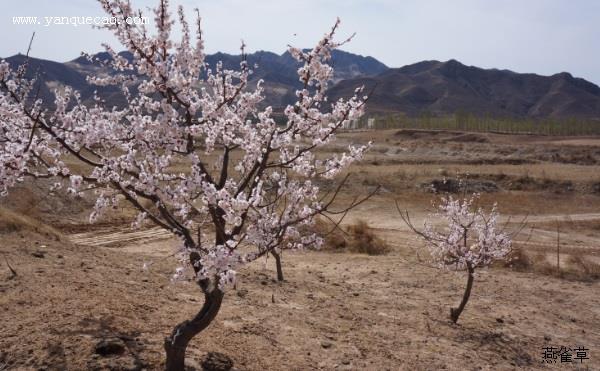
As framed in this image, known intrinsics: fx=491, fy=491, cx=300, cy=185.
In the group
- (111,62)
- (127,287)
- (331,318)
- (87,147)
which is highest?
(111,62)

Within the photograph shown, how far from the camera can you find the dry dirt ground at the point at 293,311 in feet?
22.1

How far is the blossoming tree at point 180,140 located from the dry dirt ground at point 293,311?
0.86 metres

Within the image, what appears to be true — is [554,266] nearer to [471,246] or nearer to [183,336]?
[471,246]

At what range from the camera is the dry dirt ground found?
6738 millimetres

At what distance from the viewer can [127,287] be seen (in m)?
Result: 9.19

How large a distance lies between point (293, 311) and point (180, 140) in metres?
5.22

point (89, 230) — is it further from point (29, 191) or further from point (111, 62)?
point (111, 62)

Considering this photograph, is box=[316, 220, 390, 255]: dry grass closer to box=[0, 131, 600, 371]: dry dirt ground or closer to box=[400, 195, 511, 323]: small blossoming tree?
box=[0, 131, 600, 371]: dry dirt ground

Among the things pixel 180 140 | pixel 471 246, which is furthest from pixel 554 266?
pixel 180 140

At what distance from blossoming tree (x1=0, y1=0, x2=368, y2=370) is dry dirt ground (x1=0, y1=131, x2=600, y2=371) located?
0.86 meters

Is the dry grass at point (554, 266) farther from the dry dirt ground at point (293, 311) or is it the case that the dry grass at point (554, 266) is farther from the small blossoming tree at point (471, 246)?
the small blossoming tree at point (471, 246)

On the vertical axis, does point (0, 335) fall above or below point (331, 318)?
above

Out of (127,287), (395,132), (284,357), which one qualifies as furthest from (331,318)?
(395,132)

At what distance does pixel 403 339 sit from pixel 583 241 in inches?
651
